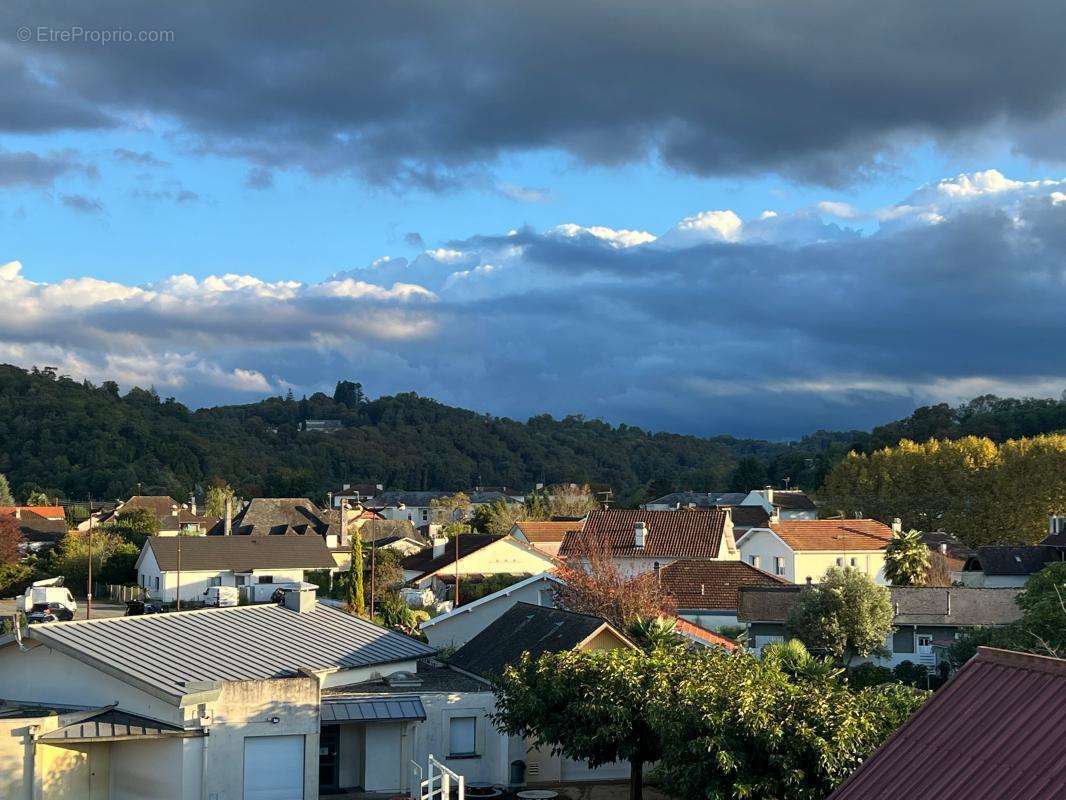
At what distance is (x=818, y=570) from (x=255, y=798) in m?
60.0

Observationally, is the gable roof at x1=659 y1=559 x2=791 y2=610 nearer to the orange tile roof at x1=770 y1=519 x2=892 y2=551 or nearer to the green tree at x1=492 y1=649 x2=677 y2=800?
the orange tile roof at x1=770 y1=519 x2=892 y2=551

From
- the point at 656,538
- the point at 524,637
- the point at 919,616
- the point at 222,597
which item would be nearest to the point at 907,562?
the point at 919,616

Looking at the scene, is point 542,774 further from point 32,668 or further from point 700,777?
point 32,668

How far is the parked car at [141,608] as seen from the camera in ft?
172

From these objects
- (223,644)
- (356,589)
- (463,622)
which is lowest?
(463,622)

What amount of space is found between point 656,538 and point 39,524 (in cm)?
6015

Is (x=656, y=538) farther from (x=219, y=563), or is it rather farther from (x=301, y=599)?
(x=301, y=599)

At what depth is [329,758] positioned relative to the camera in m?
26.7

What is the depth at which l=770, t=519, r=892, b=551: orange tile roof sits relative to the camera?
78.7 meters

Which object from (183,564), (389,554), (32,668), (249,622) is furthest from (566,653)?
(183,564)

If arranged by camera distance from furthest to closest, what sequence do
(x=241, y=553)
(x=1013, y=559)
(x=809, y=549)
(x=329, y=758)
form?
(x=809, y=549), (x=241, y=553), (x=1013, y=559), (x=329, y=758)

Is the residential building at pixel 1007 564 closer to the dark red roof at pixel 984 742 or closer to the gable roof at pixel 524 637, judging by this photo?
the gable roof at pixel 524 637

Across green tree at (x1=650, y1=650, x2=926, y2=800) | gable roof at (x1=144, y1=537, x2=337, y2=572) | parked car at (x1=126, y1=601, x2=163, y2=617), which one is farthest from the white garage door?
gable roof at (x1=144, y1=537, x2=337, y2=572)

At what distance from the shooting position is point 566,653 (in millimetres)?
25328
